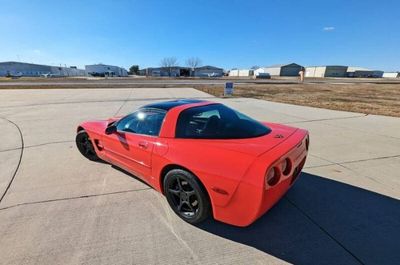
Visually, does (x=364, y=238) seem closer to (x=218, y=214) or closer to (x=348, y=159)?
(x=218, y=214)

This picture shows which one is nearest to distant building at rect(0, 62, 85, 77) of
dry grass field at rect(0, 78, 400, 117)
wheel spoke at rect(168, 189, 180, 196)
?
dry grass field at rect(0, 78, 400, 117)

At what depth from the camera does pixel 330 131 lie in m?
6.39

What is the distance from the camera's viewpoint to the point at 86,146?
4.38m

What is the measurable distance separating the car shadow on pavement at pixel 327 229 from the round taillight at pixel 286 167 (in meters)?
0.65

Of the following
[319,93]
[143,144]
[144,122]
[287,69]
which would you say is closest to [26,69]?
[287,69]

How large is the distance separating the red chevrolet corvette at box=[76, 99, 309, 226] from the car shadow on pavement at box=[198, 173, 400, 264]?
38 cm

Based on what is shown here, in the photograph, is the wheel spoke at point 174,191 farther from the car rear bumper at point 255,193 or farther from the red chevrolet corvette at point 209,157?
the car rear bumper at point 255,193

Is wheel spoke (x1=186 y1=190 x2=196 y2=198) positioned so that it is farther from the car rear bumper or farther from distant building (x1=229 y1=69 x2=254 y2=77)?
distant building (x1=229 y1=69 x2=254 y2=77)

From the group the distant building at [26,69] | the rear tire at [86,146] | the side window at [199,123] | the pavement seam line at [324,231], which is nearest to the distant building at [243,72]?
the distant building at [26,69]

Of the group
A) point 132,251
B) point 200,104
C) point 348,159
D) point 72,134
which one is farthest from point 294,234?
point 72,134

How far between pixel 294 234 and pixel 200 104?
1.93 meters

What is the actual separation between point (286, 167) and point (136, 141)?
74.8 inches

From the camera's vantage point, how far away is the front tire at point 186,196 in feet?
7.66

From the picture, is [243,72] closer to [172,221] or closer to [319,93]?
[319,93]
